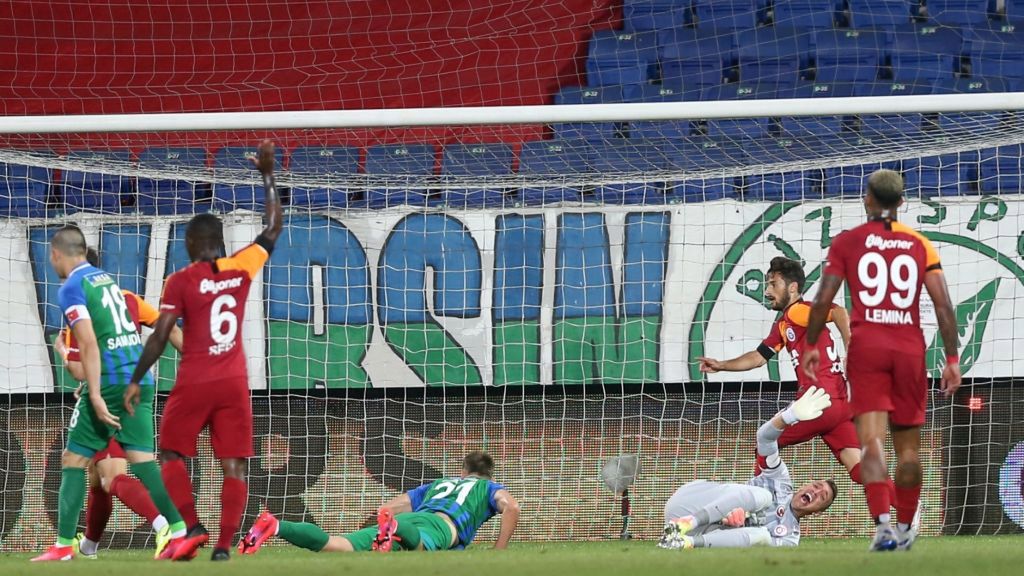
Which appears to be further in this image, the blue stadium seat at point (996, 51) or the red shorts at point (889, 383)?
the blue stadium seat at point (996, 51)

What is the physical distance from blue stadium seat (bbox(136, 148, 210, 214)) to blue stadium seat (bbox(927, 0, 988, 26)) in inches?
309

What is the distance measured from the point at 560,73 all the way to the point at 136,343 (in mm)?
7495

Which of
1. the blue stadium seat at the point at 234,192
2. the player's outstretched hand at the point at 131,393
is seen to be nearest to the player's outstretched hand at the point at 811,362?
the player's outstretched hand at the point at 131,393

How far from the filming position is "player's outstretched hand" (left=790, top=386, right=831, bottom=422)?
315 inches

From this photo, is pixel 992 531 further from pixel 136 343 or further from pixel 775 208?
pixel 136 343

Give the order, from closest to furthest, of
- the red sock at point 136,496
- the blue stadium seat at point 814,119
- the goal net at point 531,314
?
the red sock at point 136,496
the goal net at point 531,314
the blue stadium seat at point 814,119

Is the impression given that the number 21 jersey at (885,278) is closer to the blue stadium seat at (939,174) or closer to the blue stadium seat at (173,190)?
the blue stadium seat at (939,174)

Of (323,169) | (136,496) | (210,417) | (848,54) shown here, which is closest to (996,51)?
(848,54)

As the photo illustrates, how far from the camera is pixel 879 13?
1392cm

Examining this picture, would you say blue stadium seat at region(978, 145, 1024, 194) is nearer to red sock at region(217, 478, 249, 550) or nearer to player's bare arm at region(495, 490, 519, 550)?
player's bare arm at region(495, 490, 519, 550)

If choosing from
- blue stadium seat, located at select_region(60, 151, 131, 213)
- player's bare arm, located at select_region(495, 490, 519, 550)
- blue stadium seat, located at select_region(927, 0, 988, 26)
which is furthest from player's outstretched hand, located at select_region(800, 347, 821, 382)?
blue stadium seat, located at select_region(927, 0, 988, 26)

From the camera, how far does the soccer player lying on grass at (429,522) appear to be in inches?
286

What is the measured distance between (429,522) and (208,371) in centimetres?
224

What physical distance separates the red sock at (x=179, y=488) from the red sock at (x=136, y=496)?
2.85 feet
